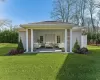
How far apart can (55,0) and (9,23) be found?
11.5m

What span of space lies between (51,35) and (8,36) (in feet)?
42.9

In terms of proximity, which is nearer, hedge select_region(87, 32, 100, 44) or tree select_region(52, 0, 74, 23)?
hedge select_region(87, 32, 100, 44)

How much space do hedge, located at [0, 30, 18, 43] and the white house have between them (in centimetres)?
1106

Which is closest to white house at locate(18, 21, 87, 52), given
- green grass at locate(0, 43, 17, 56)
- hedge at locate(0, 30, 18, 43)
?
green grass at locate(0, 43, 17, 56)

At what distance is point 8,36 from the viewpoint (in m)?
36.7

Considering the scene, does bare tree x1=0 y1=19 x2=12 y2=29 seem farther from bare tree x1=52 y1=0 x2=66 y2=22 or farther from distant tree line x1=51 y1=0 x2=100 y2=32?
bare tree x1=52 y1=0 x2=66 y2=22

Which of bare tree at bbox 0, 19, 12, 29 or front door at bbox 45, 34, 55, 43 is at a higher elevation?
bare tree at bbox 0, 19, 12, 29

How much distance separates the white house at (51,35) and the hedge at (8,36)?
11060mm

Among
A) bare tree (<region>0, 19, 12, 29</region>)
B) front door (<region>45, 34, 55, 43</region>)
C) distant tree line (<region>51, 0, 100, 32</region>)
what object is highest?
distant tree line (<region>51, 0, 100, 32</region>)

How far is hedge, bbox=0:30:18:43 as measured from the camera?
3641 cm

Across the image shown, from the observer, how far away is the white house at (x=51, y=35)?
19531 millimetres

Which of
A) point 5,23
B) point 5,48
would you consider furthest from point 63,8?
point 5,48

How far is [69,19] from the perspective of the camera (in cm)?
4138

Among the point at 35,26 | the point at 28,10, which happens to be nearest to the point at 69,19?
the point at 28,10
